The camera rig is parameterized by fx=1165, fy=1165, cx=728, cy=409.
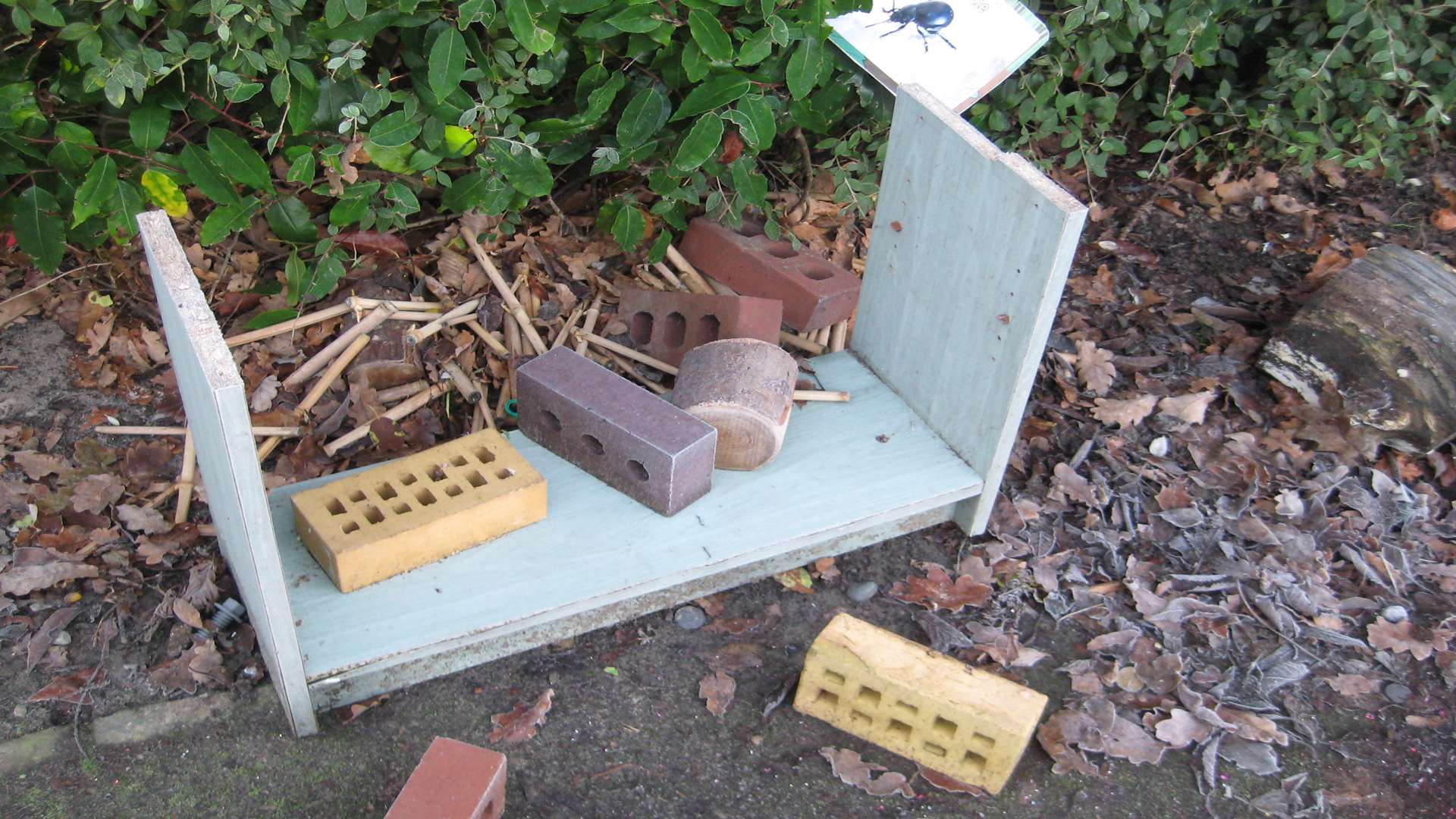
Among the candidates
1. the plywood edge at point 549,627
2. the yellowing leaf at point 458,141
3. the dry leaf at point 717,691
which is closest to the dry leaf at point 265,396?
the yellowing leaf at point 458,141

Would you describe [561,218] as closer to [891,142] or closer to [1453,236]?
[891,142]

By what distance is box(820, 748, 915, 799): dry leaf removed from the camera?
307 centimetres

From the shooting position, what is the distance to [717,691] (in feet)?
10.8

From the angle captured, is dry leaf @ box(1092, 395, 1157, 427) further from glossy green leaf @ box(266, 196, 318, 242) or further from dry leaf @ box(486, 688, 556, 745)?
glossy green leaf @ box(266, 196, 318, 242)

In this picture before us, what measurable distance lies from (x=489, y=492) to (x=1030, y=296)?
1609mm

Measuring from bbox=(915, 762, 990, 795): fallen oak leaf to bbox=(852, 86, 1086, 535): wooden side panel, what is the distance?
957 millimetres

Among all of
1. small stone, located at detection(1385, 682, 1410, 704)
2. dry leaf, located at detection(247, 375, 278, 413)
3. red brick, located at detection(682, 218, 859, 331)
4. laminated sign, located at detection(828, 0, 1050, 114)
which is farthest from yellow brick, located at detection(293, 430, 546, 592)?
small stone, located at detection(1385, 682, 1410, 704)

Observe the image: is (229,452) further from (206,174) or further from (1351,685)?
(1351,685)

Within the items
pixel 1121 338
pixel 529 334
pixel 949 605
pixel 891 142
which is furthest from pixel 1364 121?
pixel 529 334

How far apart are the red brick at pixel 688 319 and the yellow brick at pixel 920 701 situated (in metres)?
1.15

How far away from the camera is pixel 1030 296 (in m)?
3.27

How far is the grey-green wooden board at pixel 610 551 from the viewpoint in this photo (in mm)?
3080

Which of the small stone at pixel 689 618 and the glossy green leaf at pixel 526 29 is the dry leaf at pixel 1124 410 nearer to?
the small stone at pixel 689 618

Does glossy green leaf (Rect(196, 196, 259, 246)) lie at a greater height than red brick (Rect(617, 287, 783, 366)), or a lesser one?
greater
